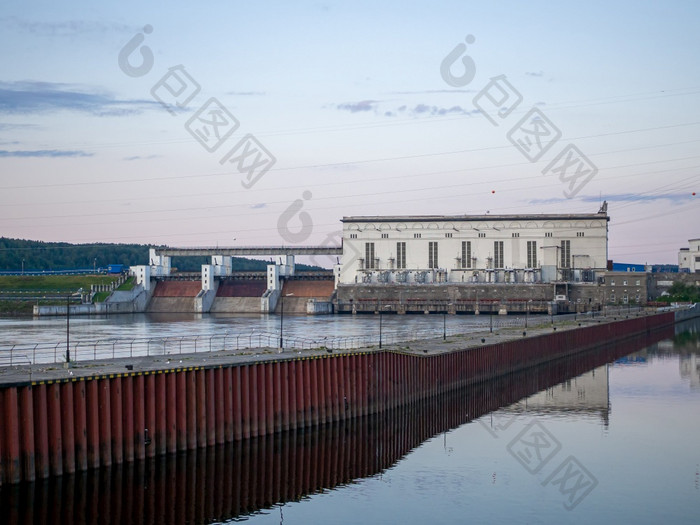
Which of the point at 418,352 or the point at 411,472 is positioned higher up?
the point at 418,352

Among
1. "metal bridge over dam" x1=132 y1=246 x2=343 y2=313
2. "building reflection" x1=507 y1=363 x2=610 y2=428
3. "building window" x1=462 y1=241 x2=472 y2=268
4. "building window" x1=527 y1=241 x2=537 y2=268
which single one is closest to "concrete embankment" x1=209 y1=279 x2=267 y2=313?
"metal bridge over dam" x1=132 y1=246 x2=343 y2=313

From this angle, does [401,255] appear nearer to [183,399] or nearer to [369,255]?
[369,255]

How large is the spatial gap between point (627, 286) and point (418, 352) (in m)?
113

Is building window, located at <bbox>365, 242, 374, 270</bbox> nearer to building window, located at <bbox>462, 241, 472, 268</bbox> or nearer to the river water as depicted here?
building window, located at <bbox>462, 241, 472, 268</bbox>

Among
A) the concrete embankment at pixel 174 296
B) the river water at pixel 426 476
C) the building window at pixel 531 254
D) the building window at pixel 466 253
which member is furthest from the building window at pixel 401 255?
the river water at pixel 426 476

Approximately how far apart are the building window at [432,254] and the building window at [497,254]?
34.1 feet

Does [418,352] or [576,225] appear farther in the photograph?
[576,225]

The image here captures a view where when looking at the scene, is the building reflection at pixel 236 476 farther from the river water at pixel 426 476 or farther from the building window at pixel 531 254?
the building window at pixel 531 254

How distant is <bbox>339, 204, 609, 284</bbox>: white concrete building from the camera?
156625 millimetres

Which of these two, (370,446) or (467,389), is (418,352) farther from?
(370,446)

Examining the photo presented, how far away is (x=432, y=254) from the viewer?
16288 centimetres

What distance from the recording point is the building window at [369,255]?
6501 inches

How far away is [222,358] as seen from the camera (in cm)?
4422

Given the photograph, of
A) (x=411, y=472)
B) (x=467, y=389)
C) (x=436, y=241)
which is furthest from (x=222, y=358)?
(x=436, y=241)
